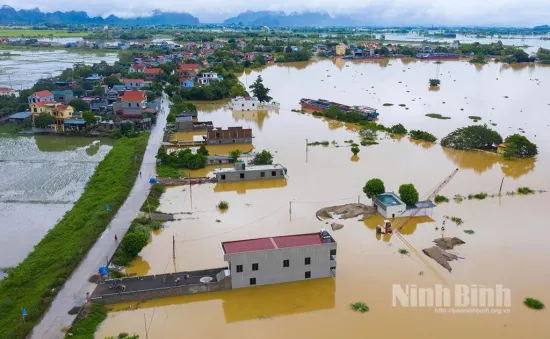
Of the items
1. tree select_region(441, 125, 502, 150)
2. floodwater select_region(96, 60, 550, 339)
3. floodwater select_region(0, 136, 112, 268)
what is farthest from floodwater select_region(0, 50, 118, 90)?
tree select_region(441, 125, 502, 150)

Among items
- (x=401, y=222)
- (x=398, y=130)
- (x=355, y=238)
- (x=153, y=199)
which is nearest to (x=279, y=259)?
(x=355, y=238)

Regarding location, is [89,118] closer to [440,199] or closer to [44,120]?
[44,120]

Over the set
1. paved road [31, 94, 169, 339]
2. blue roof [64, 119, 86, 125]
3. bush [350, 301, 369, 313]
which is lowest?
bush [350, 301, 369, 313]

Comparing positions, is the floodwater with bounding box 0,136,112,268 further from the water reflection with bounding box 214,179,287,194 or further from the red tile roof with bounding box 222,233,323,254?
the red tile roof with bounding box 222,233,323,254

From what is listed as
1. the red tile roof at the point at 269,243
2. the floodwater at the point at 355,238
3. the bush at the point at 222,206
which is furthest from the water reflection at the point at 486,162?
the red tile roof at the point at 269,243

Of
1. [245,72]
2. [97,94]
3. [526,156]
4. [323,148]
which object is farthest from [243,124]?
[245,72]

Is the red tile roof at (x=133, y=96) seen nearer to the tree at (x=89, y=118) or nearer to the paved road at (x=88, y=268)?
the tree at (x=89, y=118)
